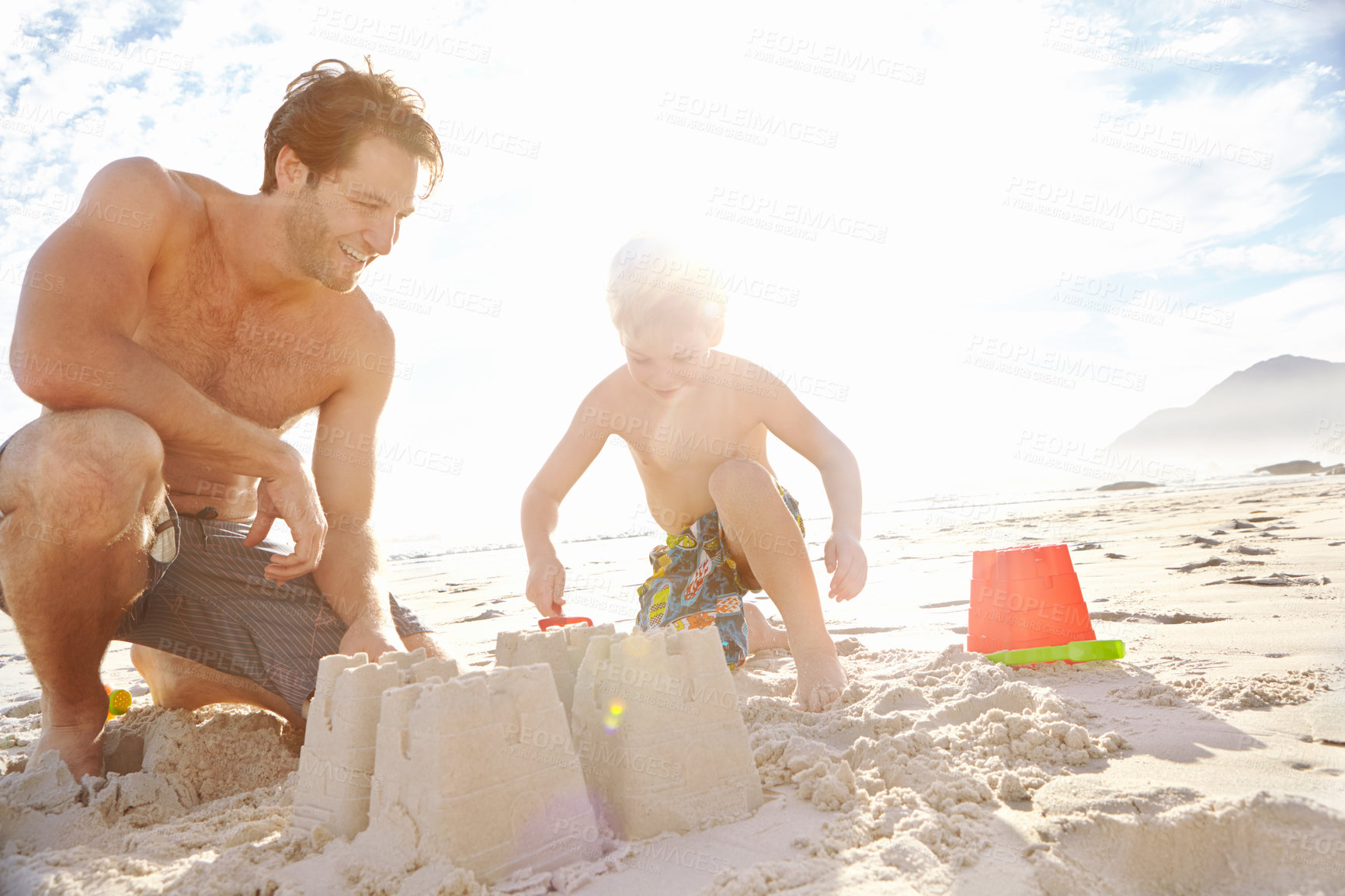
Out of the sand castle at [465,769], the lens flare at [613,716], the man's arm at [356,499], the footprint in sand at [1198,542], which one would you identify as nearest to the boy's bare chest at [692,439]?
the man's arm at [356,499]

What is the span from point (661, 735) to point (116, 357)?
6.37 feet

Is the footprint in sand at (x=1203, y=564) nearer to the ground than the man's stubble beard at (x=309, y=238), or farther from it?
nearer to the ground

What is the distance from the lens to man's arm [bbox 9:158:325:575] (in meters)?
2.17

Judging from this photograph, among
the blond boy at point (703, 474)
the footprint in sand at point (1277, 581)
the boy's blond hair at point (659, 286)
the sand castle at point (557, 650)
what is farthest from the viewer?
the footprint in sand at point (1277, 581)

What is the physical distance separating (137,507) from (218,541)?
1.51 feet

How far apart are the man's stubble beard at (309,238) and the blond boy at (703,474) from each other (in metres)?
1.08

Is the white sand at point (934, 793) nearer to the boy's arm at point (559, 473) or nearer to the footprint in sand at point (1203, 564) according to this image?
the boy's arm at point (559, 473)

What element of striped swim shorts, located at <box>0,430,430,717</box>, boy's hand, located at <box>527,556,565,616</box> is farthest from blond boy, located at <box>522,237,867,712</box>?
striped swim shorts, located at <box>0,430,430,717</box>

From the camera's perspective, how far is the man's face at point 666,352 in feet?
9.39

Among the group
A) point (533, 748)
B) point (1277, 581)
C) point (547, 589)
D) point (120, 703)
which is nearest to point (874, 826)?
point (533, 748)

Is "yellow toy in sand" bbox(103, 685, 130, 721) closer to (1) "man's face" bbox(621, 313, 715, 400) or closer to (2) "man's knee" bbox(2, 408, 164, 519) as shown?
(2) "man's knee" bbox(2, 408, 164, 519)

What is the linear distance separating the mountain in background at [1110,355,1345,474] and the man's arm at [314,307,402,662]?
201ft

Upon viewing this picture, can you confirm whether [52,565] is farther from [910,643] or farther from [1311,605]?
[1311,605]

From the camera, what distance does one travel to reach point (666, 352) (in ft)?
9.43
